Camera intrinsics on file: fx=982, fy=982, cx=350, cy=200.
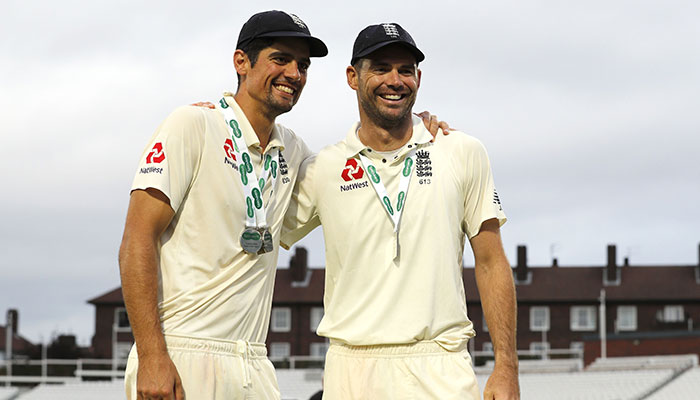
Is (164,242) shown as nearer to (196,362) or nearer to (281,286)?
(196,362)

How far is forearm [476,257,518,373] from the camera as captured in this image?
4953 millimetres

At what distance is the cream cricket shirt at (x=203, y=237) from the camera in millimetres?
4672

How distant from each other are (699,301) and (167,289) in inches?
2690

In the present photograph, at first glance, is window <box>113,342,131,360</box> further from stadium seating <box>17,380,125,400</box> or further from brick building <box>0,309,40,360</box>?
stadium seating <box>17,380,125,400</box>

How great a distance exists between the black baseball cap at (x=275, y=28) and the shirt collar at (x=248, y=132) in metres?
0.30

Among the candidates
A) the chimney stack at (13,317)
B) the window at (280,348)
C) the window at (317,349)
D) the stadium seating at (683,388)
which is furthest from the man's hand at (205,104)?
the chimney stack at (13,317)

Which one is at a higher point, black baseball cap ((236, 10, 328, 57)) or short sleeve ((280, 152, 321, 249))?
black baseball cap ((236, 10, 328, 57))

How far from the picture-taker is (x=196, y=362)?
15.3 ft

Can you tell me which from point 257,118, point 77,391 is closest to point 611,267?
point 77,391

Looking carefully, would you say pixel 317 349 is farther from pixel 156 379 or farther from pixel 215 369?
pixel 156 379

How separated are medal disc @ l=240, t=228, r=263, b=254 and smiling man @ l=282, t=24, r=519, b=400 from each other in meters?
0.48

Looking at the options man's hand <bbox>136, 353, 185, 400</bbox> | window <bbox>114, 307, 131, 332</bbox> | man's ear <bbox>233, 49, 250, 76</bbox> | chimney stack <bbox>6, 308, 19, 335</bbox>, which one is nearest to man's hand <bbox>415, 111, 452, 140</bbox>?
man's ear <bbox>233, 49, 250, 76</bbox>

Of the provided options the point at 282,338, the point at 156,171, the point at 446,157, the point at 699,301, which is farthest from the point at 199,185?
the point at 699,301

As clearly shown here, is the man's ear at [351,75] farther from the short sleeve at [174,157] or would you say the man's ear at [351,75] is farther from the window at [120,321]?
the window at [120,321]
